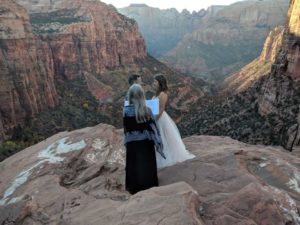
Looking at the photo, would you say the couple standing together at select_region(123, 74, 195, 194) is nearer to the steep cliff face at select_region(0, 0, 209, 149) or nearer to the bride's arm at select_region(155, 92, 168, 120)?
the bride's arm at select_region(155, 92, 168, 120)

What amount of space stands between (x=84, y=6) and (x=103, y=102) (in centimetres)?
2842

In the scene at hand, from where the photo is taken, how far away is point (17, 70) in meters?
52.1

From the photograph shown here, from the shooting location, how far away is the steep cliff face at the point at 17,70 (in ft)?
162

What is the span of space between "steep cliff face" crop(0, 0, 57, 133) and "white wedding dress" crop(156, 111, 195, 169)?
42707 millimetres

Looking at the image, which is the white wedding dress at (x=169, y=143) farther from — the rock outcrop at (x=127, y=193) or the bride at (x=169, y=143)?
the rock outcrop at (x=127, y=193)

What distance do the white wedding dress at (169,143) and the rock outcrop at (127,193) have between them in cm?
25

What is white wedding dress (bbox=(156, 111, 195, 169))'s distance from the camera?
9.03 metres

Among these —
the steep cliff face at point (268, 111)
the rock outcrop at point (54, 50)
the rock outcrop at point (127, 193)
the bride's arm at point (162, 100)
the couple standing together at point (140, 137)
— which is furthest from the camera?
the rock outcrop at point (54, 50)

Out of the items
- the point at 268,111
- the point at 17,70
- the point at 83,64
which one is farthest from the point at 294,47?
the point at 83,64

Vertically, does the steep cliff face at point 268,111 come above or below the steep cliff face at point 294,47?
below

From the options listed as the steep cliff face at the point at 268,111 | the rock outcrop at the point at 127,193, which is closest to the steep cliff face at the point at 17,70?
the steep cliff face at the point at 268,111

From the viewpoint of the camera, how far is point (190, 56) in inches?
7835

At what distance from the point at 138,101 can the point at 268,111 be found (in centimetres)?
3219

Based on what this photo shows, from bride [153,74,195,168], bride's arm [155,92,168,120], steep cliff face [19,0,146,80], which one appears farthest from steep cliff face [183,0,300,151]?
steep cliff face [19,0,146,80]
